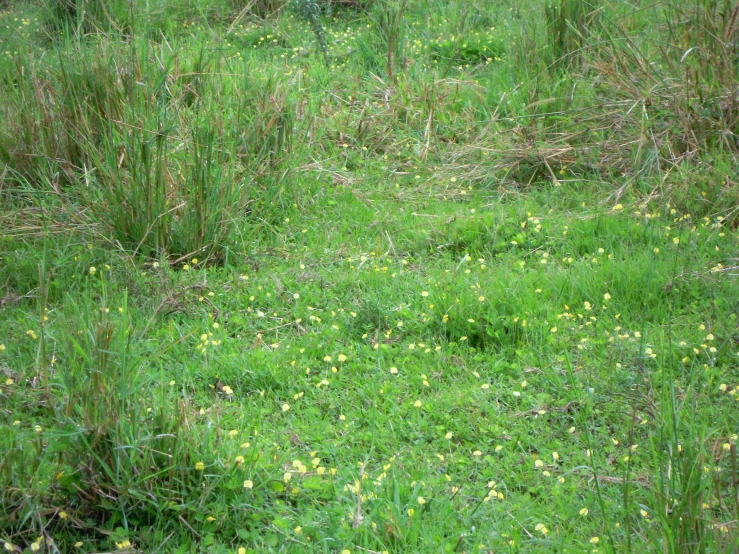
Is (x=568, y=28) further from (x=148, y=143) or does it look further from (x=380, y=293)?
(x=148, y=143)

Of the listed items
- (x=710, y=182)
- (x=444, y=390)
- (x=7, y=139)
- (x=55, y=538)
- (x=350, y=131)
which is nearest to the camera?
(x=55, y=538)

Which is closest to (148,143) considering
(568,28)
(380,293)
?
(380,293)

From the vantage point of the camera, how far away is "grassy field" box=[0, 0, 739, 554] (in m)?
2.71

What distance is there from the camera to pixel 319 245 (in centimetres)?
486

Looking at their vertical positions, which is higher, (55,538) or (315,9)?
(315,9)

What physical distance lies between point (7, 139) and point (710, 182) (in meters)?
4.44

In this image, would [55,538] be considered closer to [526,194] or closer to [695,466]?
[695,466]

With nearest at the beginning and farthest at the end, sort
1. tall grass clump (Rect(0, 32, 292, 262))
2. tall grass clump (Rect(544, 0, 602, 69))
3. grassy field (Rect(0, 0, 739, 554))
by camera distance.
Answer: grassy field (Rect(0, 0, 739, 554)) < tall grass clump (Rect(0, 32, 292, 262)) < tall grass clump (Rect(544, 0, 602, 69))

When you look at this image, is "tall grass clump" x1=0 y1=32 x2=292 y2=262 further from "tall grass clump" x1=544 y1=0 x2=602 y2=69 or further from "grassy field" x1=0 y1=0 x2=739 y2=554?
"tall grass clump" x1=544 y1=0 x2=602 y2=69

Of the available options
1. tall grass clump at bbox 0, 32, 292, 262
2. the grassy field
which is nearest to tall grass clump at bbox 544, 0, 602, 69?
the grassy field

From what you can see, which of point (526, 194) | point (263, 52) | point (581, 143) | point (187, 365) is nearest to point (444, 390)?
point (187, 365)

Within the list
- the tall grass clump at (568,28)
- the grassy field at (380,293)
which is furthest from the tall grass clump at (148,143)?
the tall grass clump at (568,28)

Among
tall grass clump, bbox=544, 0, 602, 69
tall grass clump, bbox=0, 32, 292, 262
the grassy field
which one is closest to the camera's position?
the grassy field

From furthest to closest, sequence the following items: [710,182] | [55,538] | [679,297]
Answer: [710,182]
[679,297]
[55,538]
